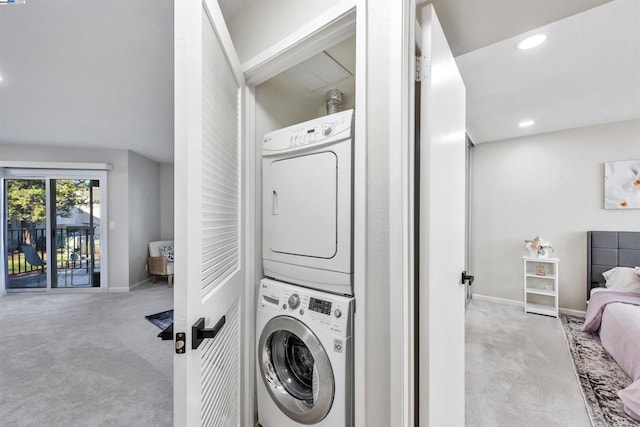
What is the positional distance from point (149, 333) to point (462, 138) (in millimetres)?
3571

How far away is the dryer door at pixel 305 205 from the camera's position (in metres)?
1.24

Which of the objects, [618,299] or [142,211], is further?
[142,211]

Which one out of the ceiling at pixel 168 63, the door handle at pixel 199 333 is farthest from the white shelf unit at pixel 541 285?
the door handle at pixel 199 333

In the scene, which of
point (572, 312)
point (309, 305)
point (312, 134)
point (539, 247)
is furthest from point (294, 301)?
point (572, 312)

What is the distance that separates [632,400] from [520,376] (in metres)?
0.61

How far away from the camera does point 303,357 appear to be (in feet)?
4.96

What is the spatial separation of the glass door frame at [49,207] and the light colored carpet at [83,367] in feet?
2.45

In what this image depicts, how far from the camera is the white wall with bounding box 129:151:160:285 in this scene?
16.5 feet

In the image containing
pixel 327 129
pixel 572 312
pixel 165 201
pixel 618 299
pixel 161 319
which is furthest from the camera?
pixel 165 201

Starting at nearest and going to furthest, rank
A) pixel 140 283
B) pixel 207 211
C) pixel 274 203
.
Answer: pixel 207 211 → pixel 274 203 → pixel 140 283

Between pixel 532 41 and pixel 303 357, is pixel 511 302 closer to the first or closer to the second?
pixel 532 41

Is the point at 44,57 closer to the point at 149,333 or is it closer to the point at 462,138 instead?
the point at 149,333

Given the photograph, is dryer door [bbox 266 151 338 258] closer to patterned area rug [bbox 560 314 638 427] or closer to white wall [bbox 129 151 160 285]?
patterned area rug [bbox 560 314 638 427]

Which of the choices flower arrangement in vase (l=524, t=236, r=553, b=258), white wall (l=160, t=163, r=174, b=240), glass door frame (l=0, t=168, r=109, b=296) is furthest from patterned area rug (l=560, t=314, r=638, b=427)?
white wall (l=160, t=163, r=174, b=240)
